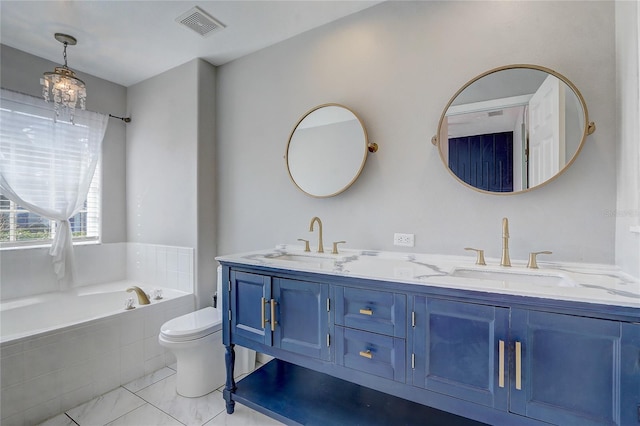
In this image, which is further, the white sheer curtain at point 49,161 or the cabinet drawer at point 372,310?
the white sheer curtain at point 49,161

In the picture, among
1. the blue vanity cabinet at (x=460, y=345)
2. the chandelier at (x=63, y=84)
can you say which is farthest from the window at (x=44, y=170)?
the blue vanity cabinet at (x=460, y=345)

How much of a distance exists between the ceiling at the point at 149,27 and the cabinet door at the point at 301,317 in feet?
6.10

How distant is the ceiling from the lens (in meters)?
2.02

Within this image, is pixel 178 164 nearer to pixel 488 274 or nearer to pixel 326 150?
pixel 326 150

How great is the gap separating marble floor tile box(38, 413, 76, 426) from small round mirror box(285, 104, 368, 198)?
2.07m

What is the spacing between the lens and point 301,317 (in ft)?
5.17

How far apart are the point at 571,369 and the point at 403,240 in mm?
1004

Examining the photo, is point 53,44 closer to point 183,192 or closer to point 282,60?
point 183,192

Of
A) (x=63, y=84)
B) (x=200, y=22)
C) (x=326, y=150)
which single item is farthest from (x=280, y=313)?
(x=63, y=84)

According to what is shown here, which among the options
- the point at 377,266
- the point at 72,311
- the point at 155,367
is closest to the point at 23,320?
the point at 72,311

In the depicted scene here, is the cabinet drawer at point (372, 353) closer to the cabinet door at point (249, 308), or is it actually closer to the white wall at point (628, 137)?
the cabinet door at point (249, 308)

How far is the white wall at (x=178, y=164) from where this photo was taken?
2.71m

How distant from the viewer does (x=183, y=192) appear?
2791mm

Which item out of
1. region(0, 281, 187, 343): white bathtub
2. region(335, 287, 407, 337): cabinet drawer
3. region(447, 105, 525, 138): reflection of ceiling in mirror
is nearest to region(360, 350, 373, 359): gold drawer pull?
region(335, 287, 407, 337): cabinet drawer
